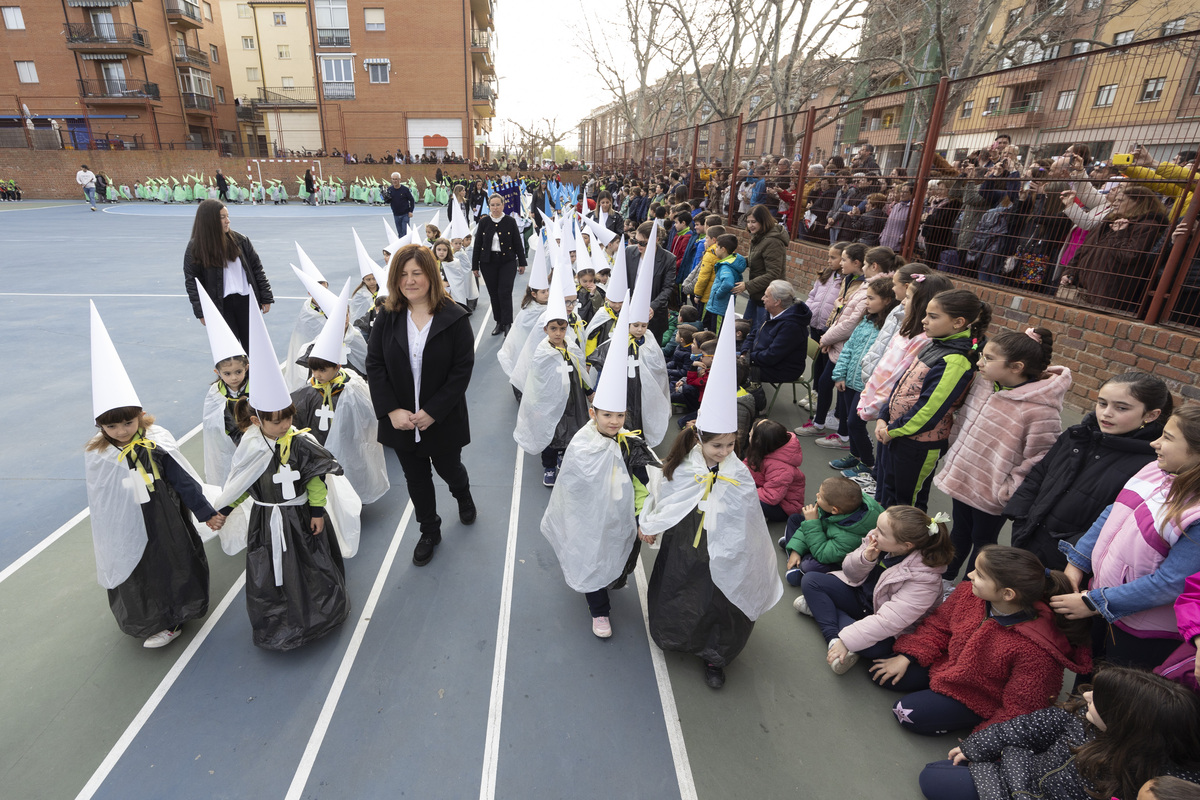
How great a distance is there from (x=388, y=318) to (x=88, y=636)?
7.61ft

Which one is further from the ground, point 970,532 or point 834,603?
point 970,532

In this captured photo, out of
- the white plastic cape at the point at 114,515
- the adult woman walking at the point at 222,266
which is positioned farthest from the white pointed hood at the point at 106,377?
the adult woman walking at the point at 222,266

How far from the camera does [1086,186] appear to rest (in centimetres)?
500

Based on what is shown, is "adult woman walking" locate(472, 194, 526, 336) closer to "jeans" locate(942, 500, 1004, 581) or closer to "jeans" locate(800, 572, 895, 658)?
"jeans" locate(800, 572, 895, 658)

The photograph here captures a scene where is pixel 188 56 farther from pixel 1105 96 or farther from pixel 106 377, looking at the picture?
pixel 1105 96

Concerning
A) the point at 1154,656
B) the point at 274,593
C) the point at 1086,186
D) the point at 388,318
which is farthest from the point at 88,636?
the point at 1086,186

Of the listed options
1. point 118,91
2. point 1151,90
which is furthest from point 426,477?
point 118,91

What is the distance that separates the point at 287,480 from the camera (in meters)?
2.95

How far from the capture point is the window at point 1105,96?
17.6 feet

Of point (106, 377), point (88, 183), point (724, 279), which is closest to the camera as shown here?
point (106, 377)

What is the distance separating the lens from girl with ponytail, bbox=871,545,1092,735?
2439mm

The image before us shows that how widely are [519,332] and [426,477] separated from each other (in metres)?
2.37

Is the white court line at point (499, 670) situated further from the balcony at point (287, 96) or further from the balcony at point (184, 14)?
the balcony at point (184, 14)

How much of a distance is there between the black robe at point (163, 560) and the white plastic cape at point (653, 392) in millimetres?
3097
